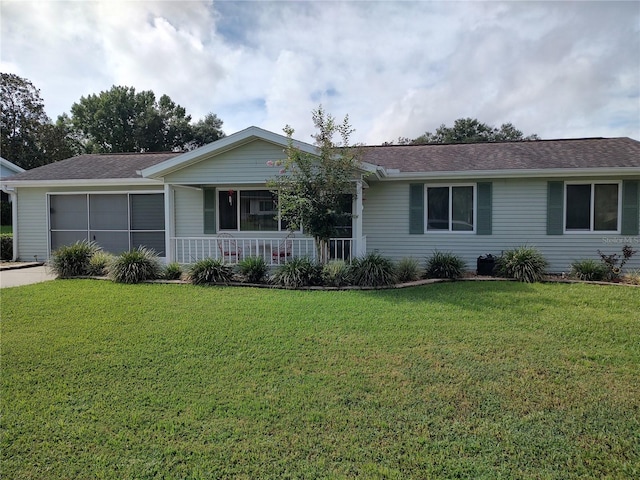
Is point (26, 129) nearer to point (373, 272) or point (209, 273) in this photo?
point (209, 273)

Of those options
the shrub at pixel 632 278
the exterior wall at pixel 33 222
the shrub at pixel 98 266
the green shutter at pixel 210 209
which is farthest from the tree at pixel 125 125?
the shrub at pixel 632 278

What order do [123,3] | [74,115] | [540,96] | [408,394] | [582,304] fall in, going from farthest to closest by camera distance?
[74,115] < [540,96] < [123,3] < [582,304] < [408,394]

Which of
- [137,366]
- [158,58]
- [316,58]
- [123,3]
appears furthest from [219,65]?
[137,366]

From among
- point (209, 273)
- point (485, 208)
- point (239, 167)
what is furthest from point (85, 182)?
point (485, 208)

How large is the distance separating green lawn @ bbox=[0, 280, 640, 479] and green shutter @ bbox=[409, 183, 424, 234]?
14.5 feet

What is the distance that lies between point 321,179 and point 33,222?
33.3 feet

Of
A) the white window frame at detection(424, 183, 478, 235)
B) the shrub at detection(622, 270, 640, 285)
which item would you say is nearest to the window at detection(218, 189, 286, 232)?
the white window frame at detection(424, 183, 478, 235)

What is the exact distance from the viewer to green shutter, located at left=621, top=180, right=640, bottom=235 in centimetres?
941

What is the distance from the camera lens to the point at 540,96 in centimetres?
1503

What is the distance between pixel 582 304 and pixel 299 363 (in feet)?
16.7

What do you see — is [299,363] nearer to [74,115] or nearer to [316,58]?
[316,58]

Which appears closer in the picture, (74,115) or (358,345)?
(358,345)

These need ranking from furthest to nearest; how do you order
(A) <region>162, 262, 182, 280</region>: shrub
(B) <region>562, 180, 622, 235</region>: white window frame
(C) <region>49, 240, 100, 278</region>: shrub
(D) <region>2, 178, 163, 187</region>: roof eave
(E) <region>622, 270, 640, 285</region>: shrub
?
(D) <region>2, 178, 163, 187</region>: roof eave
(B) <region>562, 180, 622, 235</region>: white window frame
(C) <region>49, 240, 100, 278</region>: shrub
(A) <region>162, 262, 182, 280</region>: shrub
(E) <region>622, 270, 640, 285</region>: shrub

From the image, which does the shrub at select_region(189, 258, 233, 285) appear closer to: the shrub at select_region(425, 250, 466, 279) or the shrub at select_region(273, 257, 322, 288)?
the shrub at select_region(273, 257, 322, 288)
